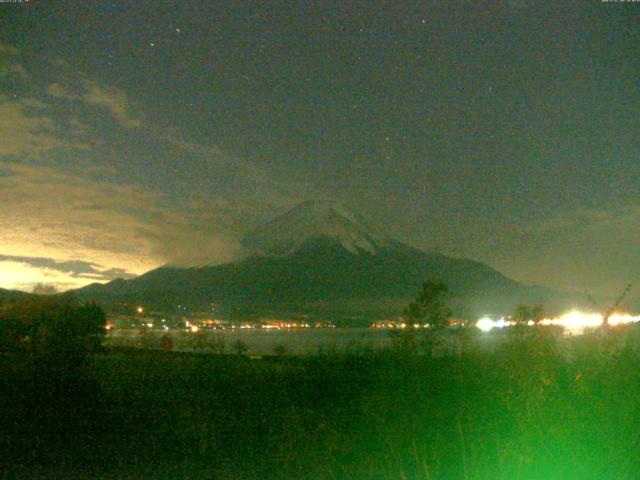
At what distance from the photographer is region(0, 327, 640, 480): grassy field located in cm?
793

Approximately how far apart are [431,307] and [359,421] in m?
18.1

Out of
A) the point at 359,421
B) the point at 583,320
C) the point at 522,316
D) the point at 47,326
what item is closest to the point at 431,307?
the point at 47,326

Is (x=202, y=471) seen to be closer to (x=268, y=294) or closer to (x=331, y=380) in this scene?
(x=331, y=380)

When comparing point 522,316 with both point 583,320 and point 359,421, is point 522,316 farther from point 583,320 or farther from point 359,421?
point 359,421

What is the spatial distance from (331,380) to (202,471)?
28.3 ft

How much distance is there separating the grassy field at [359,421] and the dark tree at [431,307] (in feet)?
39.2

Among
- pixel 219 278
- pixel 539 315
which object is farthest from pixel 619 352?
pixel 219 278

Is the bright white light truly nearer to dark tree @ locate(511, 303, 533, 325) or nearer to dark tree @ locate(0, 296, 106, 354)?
dark tree @ locate(511, 303, 533, 325)

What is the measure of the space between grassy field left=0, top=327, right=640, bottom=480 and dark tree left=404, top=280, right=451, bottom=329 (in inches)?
470

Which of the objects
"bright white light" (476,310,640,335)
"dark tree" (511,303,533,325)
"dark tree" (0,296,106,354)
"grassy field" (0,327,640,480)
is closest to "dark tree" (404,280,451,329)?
"grassy field" (0,327,640,480)

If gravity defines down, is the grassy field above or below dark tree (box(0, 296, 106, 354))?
below

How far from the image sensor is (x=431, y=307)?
30484mm

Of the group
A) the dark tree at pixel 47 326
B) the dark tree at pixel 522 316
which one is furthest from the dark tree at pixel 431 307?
the dark tree at pixel 522 316

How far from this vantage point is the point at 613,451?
7.56 metres
